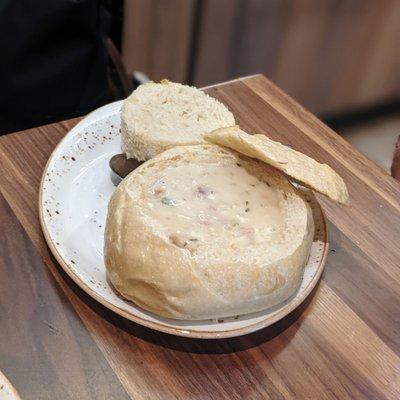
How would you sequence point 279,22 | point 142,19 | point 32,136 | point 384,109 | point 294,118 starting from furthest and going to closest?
point 384,109
point 279,22
point 142,19
point 294,118
point 32,136

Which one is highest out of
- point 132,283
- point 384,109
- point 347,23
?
point 132,283

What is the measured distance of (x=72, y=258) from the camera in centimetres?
105

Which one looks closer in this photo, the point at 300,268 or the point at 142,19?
the point at 300,268

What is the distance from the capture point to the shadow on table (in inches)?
39.4

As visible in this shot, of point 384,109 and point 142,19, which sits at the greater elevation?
point 142,19

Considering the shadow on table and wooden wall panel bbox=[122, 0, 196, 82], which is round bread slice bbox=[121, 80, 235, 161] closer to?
the shadow on table

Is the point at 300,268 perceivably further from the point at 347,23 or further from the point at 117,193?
the point at 347,23

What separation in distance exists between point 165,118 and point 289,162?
0.34m

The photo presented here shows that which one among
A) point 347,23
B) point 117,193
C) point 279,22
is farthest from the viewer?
point 347,23

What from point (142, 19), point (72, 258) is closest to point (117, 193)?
point (72, 258)

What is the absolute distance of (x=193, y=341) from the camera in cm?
101

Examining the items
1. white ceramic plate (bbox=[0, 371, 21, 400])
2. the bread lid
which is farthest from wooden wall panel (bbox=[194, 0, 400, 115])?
white ceramic plate (bbox=[0, 371, 21, 400])

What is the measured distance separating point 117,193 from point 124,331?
239mm

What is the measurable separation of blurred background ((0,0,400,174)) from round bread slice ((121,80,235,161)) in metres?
0.46
